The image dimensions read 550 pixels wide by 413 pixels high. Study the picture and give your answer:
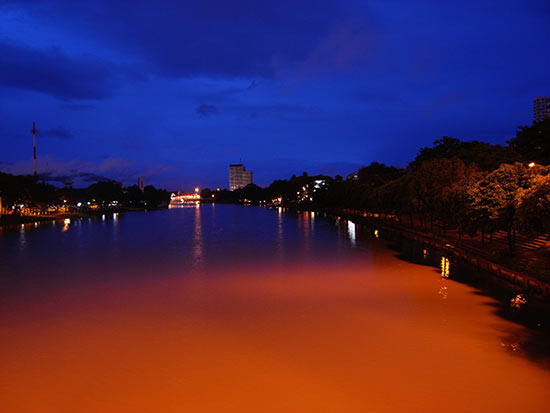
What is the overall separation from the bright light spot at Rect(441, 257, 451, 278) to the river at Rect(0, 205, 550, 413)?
0.30 m

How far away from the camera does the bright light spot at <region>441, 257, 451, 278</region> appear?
78.6 feet

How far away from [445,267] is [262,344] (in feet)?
52.2

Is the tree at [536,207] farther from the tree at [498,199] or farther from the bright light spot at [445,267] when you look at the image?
the bright light spot at [445,267]

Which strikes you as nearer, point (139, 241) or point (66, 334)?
point (66, 334)

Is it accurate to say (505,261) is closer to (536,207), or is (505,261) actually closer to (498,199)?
(498,199)

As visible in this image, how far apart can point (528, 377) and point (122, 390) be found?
9.20m

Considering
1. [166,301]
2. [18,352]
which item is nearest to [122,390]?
[18,352]

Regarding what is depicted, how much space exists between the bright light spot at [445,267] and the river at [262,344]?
304 mm

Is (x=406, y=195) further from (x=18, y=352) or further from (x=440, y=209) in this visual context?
(x=18, y=352)

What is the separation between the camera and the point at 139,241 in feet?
147

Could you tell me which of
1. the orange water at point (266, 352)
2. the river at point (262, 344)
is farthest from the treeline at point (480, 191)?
the orange water at point (266, 352)

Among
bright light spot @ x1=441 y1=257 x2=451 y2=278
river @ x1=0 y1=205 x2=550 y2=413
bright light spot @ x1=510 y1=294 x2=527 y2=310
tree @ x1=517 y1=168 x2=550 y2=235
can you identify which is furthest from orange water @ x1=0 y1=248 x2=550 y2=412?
tree @ x1=517 y1=168 x2=550 y2=235

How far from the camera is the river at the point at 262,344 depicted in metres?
10.0

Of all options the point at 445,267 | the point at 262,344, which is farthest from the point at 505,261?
the point at 262,344
